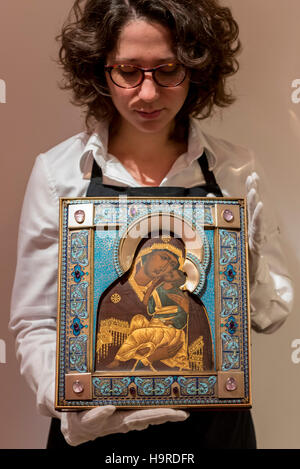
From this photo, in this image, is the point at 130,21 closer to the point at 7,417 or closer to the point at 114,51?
the point at 114,51

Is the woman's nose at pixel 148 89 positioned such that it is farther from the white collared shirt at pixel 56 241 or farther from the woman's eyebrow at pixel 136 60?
the white collared shirt at pixel 56 241

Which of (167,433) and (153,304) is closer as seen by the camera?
(153,304)

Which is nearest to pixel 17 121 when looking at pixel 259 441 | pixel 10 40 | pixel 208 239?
pixel 10 40

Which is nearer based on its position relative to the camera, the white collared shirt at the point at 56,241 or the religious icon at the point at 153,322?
the religious icon at the point at 153,322

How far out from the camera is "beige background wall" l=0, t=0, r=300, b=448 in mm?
1793

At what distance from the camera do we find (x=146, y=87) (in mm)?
1384

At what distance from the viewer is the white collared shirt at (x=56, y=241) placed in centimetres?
143

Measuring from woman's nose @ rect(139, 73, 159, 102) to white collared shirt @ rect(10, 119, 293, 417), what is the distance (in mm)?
180

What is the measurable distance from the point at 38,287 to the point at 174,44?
1.96 ft

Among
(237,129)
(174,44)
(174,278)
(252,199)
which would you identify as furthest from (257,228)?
(237,129)

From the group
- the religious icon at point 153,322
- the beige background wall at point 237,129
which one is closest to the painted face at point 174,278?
the religious icon at point 153,322

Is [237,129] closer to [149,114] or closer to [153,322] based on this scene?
[149,114]

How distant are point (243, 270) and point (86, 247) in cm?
32

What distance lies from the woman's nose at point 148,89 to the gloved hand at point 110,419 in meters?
0.63
